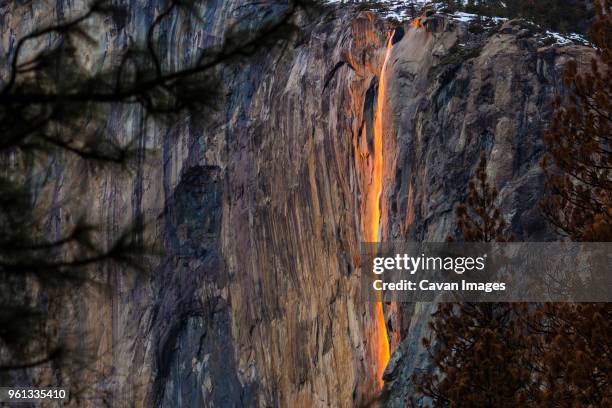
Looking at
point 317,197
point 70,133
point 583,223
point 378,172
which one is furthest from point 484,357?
point 317,197

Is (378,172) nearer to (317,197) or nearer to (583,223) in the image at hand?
(317,197)

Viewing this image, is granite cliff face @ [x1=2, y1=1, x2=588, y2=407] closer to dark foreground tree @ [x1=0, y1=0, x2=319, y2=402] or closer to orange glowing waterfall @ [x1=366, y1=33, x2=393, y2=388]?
orange glowing waterfall @ [x1=366, y1=33, x2=393, y2=388]

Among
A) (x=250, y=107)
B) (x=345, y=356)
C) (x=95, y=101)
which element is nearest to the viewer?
(x=95, y=101)

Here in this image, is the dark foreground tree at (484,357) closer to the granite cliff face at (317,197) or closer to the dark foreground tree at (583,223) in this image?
the dark foreground tree at (583,223)

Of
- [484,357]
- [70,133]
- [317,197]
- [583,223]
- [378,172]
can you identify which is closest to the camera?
[70,133]

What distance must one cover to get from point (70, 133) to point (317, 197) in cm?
3185

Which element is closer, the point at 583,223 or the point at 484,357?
the point at 583,223

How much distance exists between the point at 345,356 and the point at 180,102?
29108 millimetres

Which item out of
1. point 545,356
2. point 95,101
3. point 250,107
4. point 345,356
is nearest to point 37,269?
point 95,101

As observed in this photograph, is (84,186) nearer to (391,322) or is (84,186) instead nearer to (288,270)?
(391,322)

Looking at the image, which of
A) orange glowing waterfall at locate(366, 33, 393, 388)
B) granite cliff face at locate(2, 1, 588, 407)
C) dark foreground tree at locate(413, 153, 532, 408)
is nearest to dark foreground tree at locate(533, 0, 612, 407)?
dark foreground tree at locate(413, 153, 532, 408)

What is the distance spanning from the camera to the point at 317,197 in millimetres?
39000

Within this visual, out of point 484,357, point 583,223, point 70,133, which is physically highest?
point 583,223

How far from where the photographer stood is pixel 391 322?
1226 inches
